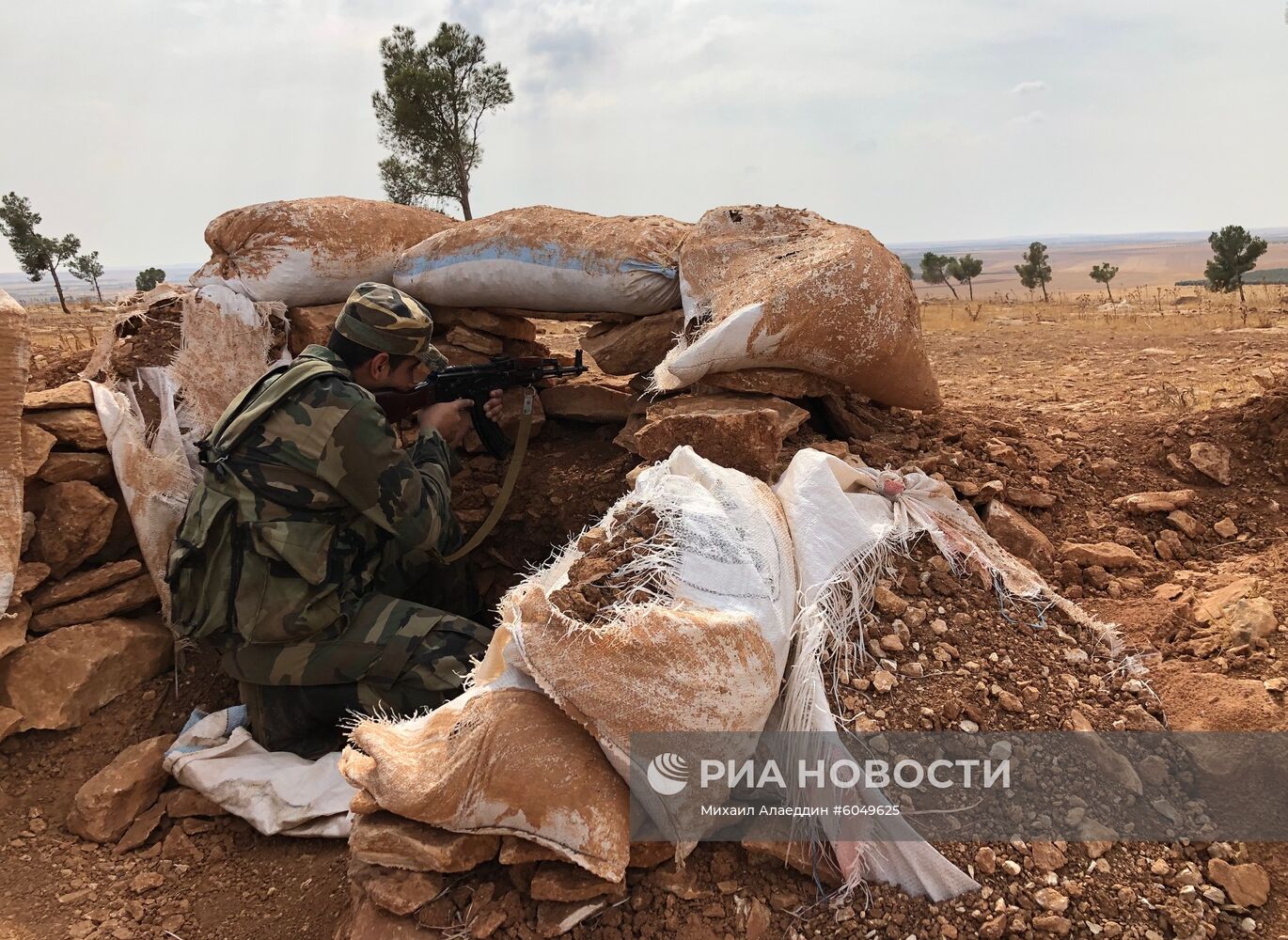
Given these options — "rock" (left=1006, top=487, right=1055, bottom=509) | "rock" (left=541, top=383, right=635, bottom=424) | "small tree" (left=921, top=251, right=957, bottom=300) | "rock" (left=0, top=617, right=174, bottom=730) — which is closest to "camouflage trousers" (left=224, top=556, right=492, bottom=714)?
"rock" (left=0, top=617, right=174, bottom=730)

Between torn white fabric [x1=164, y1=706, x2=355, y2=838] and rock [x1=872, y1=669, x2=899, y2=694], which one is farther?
torn white fabric [x1=164, y1=706, x2=355, y2=838]

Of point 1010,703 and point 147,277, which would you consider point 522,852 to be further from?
point 147,277

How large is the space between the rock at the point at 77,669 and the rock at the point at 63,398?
827 mm

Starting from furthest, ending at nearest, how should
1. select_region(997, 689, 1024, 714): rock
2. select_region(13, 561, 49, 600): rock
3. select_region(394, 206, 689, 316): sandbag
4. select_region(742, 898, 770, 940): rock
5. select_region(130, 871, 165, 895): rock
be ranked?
select_region(394, 206, 689, 316): sandbag
select_region(13, 561, 49, 600): rock
select_region(130, 871, 165, 895): rock
select_region(997, 689, 1024, 714): rock
select_region(742, 898, 770, 940): rock

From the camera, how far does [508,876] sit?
1.69 metres

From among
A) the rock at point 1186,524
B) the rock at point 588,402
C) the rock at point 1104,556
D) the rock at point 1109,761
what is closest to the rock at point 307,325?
the rock at point 588,402

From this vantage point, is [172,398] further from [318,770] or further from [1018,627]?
[1018,627]

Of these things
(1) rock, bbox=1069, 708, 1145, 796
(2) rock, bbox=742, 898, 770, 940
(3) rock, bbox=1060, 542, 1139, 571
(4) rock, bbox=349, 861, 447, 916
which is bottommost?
(2) rock, bbox=742, 898, 770, 940

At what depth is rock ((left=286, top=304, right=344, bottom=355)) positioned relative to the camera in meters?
3.72

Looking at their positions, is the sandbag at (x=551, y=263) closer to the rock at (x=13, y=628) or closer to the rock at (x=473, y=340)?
the rock at (x=473, y=340)

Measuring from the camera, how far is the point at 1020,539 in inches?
94.0

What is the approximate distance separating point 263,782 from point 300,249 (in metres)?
2.36

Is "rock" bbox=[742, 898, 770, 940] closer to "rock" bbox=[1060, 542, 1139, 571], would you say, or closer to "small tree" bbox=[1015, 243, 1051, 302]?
"rock" bbox=[1060, 542, 1139, 571]

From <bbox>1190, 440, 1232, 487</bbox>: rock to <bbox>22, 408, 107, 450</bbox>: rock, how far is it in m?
4.04
